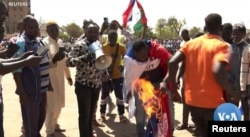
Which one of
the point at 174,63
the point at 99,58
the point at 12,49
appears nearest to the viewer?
the point at 174,63

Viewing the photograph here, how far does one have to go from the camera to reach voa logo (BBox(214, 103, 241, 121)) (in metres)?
3.84

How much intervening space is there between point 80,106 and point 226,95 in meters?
2.29

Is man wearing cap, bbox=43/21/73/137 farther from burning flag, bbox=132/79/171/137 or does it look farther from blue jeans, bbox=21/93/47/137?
burning flag, bbox=132/79/171/137

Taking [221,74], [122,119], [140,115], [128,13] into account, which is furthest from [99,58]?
[128,13]

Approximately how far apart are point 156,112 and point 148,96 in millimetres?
244

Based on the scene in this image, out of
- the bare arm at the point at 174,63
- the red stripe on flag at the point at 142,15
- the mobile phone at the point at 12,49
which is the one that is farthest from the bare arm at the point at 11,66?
the red stripe on flag at the point at 142,15

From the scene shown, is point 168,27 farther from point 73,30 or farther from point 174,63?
point 174,63

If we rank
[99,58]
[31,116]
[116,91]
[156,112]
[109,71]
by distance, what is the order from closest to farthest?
[31,116]
[156,112]
[99,58]
[109,71]
[116,91]

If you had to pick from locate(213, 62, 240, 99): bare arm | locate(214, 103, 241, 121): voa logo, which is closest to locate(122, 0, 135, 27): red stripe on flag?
locate(213, 62, 240, 99): bare arm

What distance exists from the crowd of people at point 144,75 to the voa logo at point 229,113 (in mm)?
319

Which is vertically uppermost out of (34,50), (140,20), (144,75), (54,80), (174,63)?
(140,20)

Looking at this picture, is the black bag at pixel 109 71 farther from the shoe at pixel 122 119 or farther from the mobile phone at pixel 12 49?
the mobile phone at pixel 12 49

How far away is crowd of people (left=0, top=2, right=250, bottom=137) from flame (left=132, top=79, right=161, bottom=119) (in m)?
0.03

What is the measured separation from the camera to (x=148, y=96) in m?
5.51
